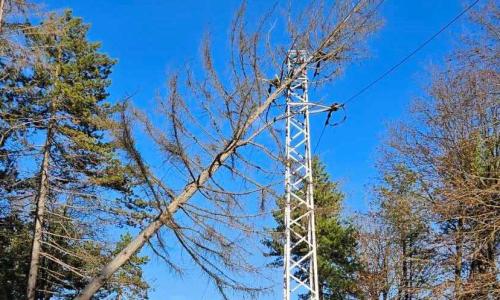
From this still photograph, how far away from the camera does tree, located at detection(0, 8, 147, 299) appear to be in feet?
31.5

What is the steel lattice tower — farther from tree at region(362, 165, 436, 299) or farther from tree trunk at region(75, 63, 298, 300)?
tree at region(362, 165, 436, 299)

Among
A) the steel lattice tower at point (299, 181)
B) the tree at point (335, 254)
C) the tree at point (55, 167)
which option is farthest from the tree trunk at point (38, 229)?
the tree at point (335, 254)

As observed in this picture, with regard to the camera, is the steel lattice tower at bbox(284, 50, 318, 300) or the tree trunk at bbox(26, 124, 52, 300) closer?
the steel lattice tower at bbox(284, 50, 318, 300)

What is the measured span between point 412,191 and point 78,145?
328 inches

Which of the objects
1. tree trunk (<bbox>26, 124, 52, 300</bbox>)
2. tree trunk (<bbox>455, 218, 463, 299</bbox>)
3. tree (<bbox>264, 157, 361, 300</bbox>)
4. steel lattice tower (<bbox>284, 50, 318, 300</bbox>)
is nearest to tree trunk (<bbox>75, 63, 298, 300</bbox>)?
steel lattice tower (<bbox>284, 50, 318, 300</bbox>)

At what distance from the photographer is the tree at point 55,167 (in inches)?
378

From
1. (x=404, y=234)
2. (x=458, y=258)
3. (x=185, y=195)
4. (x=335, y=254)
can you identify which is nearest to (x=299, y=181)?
(x=185, y=195)

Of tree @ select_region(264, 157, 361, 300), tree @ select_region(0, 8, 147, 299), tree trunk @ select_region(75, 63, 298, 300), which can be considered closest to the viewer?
tree trunk @ select_region(75, 63, 298, 300)

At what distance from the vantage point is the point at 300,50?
5379mm

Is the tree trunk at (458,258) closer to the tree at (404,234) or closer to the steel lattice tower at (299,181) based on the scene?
the tree at (404,234)

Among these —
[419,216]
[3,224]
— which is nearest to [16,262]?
[3,224]

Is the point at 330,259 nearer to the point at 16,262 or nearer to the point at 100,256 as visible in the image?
the point at 16,262

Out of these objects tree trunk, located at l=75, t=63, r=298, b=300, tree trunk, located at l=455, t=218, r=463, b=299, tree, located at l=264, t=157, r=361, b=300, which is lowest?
tree trunk, located at l=75, t=63, r=298, b=300

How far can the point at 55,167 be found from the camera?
11859mm
